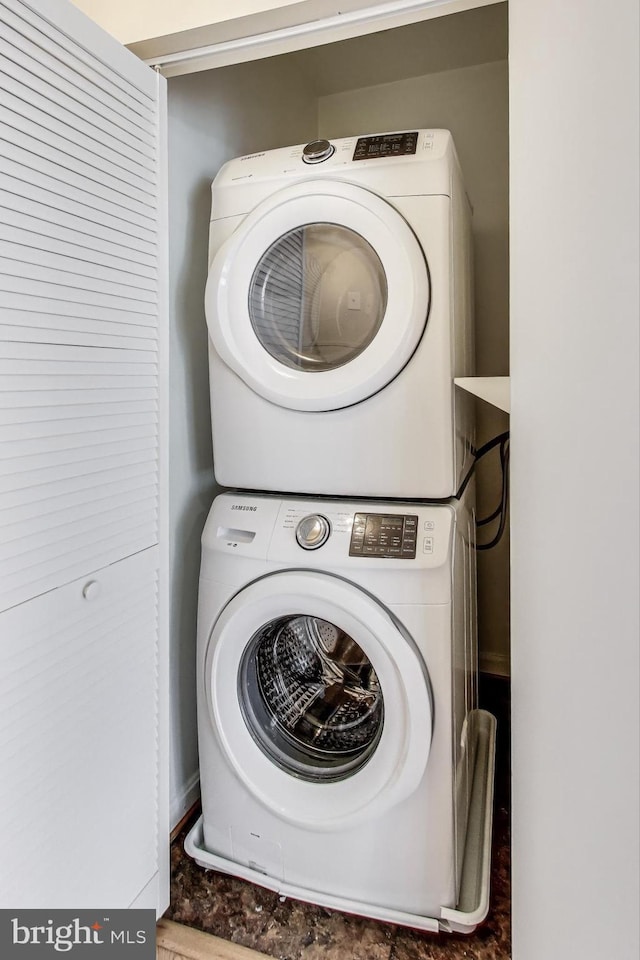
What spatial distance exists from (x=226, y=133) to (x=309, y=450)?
105 cm

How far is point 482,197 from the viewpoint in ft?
6.89

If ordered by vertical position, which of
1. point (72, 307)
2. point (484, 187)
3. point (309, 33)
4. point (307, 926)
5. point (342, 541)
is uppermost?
point (484, 187)

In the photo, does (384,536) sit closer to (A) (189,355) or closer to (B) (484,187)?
(A) (189,355)

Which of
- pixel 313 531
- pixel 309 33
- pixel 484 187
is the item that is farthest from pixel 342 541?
pixel 484 187

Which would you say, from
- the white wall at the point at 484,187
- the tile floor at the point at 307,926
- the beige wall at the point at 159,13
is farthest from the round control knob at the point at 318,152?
the tile floor at the point at 307,926

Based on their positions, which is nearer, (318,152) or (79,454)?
(79,454)

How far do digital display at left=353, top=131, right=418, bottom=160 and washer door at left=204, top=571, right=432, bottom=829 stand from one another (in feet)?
3.10

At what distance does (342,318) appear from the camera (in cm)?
137

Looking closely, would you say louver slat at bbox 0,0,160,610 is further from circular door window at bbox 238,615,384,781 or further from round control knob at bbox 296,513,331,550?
circular door window at bbox 238,615,384,781

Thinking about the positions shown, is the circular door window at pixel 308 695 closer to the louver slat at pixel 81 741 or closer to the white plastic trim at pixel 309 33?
the louver slat at pixel 81 741

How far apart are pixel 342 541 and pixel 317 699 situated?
479 millimetres

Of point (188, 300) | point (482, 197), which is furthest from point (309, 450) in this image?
point (482, 197)

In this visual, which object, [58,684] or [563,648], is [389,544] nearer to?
[58,684]

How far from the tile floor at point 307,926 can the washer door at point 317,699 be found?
10.1 inches
